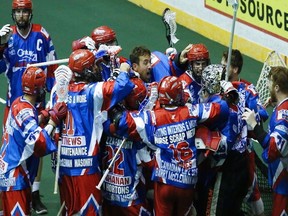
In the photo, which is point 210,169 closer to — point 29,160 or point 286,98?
point 286,98

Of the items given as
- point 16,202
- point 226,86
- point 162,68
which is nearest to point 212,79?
point 226,86

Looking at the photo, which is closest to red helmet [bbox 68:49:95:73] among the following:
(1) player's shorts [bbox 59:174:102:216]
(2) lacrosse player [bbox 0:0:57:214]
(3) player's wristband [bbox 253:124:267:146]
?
(1) player's shorts [bbox 59:174:102:216]

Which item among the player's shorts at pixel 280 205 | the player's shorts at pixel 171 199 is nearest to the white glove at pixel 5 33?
the player's shorts at pixel 171 199

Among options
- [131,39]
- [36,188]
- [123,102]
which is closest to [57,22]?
[131,39]

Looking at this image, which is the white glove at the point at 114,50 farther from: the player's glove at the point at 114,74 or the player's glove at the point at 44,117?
the player's glove at the point at 44,117

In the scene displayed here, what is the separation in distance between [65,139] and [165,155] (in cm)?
87

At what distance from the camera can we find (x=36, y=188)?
10.1 metres

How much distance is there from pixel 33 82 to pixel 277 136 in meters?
2.13

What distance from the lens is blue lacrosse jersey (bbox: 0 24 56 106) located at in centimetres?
1034

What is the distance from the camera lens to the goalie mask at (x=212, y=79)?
28.6 feet

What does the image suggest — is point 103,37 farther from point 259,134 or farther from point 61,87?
point 259,134

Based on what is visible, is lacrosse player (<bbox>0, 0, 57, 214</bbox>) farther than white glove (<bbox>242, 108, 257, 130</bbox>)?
Yes

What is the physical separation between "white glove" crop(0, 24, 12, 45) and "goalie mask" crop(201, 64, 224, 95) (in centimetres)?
230

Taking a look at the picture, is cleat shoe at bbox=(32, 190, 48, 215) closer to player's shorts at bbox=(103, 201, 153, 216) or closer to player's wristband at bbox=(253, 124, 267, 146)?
player's shorts at bbox=(103, 201, 153, 216)
